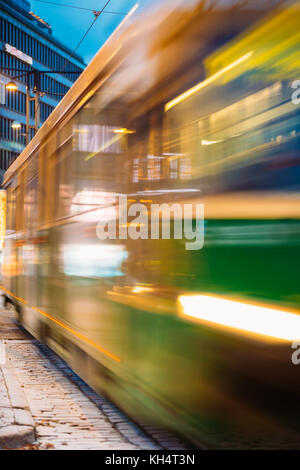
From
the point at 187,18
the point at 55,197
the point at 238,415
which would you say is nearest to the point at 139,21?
the point at 187,18

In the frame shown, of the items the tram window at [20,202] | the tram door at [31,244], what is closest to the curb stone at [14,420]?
the tram door at [31,244]

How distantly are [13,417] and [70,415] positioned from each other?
0.68 m

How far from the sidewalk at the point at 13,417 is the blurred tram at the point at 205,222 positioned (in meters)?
0.63

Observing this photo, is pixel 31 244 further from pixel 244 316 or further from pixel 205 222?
pixel 244 316

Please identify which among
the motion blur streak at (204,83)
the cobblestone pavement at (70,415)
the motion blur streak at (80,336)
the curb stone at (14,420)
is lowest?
the cobblestone pavement at (70,415)

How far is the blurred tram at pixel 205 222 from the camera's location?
263 centimetres

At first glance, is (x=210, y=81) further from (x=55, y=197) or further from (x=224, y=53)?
(x=55, y=197)

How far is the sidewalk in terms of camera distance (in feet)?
14.0

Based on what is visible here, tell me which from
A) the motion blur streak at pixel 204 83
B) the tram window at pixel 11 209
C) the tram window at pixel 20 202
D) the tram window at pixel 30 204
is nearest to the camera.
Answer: the motion blur streak at pixel 204 83

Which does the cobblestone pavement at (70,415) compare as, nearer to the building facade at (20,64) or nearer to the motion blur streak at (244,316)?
the motion blur streak at (244,316)

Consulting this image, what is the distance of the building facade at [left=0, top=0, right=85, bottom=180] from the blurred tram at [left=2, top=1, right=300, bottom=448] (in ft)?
156

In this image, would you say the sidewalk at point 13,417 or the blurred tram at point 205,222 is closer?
the blurred tram at point 205,222

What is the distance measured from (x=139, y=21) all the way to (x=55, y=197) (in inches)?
123

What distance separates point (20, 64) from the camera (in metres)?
55.5
